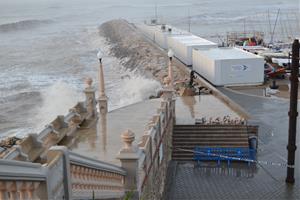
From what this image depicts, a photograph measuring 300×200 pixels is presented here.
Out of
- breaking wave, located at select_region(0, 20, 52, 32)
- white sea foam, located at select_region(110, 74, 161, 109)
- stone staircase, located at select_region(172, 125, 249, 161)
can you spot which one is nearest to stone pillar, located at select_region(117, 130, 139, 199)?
stone staircase, located at select_region(172, 125, 249, 161)

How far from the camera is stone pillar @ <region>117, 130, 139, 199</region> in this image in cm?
1005

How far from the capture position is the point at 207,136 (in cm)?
1975

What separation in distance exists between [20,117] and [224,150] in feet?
64.9

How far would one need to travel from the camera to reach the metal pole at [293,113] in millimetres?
14672

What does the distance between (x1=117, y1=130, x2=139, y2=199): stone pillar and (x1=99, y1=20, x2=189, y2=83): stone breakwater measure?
24172 millimetres

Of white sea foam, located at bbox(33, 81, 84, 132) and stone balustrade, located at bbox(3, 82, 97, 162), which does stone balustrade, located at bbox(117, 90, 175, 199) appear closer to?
stone balustrade, located at bbox(3, 82, 97, 162)

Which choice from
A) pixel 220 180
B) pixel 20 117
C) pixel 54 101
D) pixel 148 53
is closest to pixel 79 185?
pixel 220 180

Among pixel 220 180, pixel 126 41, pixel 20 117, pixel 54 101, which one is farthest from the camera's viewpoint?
pixel 126 41

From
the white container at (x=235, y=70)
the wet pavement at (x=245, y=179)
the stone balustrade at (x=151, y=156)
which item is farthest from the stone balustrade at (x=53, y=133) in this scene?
the white container at (x=235, y=70)

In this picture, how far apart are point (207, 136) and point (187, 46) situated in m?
18.9

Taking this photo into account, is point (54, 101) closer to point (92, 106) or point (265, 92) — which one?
point (265, 92)

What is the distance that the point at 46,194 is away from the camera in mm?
5828

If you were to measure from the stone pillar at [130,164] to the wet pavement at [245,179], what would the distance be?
17.8 ft

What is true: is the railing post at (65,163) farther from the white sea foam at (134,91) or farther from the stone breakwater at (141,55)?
the white sea foam at (134,91)
